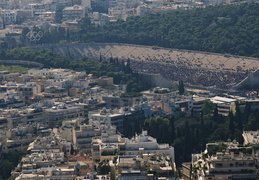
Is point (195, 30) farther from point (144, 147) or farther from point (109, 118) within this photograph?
point (144, 147)

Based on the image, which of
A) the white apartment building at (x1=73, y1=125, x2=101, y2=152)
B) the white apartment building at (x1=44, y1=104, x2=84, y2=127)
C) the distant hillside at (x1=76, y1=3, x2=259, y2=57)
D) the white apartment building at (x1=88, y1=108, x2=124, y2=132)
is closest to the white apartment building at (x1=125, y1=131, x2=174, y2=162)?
the white apartment building at (x1=73, y1=125, x2=101, y2=152)

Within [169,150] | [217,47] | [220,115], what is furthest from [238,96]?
[169,150]

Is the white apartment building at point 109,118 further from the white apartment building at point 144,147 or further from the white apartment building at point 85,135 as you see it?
the white apartment building at point 144,147

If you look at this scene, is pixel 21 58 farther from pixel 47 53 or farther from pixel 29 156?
pixel 29 156

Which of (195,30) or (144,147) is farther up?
(144,147)

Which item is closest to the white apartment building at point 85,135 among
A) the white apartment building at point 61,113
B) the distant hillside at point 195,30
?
the white apartment building at point 61,113

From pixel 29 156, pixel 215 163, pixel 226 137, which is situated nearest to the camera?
pixel 215 163

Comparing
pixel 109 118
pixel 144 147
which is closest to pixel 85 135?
pixel 109 118

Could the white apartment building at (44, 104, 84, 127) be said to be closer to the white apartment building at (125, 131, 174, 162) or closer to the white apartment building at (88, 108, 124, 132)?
the white apartment building at (88, 108, 124, 132)
